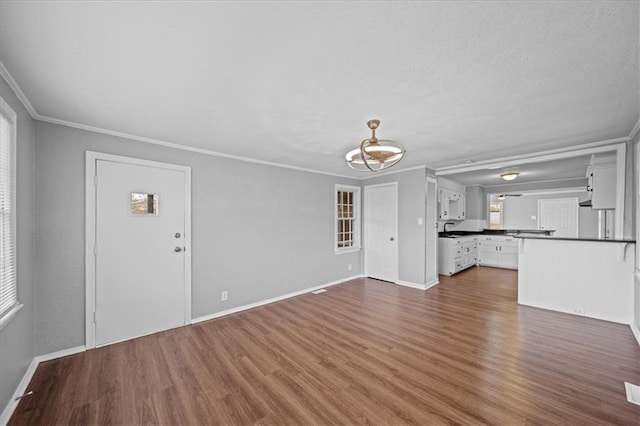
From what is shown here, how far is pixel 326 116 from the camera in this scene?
2432 mm

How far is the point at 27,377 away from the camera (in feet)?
7.07

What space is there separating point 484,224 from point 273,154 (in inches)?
272

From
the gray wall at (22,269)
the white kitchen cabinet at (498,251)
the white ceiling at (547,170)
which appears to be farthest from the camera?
the white kitchen cabinet at (498,251)

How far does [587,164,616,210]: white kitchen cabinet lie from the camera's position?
3.43 metres

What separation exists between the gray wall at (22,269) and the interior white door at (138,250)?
486mm

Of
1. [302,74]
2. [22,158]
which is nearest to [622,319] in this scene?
Result: [302,74]

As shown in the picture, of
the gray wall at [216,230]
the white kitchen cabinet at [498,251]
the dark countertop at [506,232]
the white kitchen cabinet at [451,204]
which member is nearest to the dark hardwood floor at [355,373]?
the gray wall at [216,230]

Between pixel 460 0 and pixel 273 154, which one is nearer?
pixel 460 0

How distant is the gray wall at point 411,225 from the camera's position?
189 inches

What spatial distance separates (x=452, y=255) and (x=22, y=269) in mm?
6712

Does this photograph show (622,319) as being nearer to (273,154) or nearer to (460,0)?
(460,0)

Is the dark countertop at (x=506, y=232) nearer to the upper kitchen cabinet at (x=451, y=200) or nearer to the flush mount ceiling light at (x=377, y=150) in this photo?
the upper kitchen cabinet at (x=451, y=200)

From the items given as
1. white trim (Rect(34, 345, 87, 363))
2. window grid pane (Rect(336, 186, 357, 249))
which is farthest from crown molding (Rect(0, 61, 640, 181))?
white trim (Rect(34, 345, 87, 363))

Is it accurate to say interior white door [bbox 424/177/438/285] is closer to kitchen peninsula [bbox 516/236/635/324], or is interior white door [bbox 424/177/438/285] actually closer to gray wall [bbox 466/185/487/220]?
kitchen peninsula [bbox 516/236/635/324]
